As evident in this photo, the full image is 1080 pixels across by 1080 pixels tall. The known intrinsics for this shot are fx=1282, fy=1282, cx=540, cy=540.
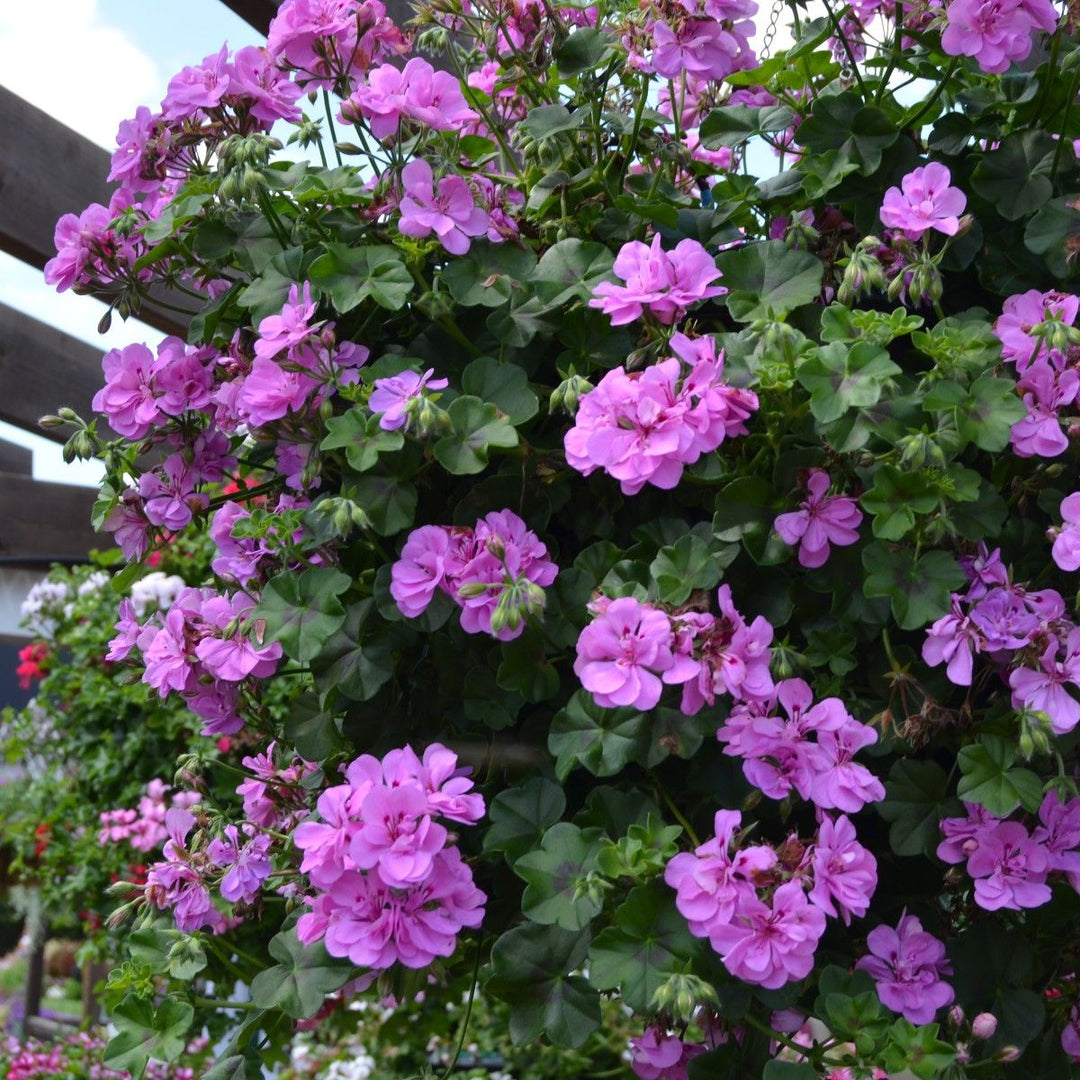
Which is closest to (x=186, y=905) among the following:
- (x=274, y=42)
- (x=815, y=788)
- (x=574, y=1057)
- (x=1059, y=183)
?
(x=815, y=788)

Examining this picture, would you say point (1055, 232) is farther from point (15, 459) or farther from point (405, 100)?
point (15, 459)

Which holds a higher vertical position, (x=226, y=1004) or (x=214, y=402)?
(x=214, y=402)

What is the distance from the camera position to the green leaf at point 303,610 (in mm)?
929

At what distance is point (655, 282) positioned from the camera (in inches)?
35.5

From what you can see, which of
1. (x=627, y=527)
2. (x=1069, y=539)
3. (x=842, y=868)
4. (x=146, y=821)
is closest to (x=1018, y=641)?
(x=1069, y=539)

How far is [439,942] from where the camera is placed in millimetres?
830

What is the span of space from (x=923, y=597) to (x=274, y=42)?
68 cm

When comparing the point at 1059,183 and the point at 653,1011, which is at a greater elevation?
the point at 1059,183

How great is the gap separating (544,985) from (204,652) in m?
0.36

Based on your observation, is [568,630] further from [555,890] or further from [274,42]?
[274,42]

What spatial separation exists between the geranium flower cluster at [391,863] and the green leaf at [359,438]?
0.69 ft

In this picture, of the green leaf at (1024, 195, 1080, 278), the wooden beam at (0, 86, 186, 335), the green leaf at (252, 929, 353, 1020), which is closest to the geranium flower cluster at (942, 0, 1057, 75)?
the green leaf at (1024, 195, 1080, 278)

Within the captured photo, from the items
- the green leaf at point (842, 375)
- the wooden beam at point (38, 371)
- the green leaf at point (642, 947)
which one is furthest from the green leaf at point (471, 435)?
the wooden beam at point (38, 371)

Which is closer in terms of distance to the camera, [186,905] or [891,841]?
[891,841]
